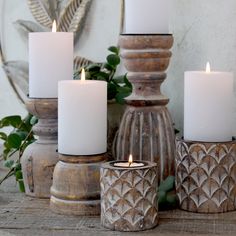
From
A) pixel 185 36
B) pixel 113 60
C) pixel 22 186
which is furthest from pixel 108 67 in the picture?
pixel 22 186

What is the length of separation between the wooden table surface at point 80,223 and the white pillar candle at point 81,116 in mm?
86

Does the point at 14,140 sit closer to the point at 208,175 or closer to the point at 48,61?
the point at 48,61

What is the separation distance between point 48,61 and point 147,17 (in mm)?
147

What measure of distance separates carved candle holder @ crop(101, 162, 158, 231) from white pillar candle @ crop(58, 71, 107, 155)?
2.8 inches

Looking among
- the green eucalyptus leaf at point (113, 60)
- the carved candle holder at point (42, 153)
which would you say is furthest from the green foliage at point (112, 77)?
the carved candle holder at point (42, 153)

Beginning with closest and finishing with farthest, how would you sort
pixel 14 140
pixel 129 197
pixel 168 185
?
pixel 129 197 → pixel 168 185 → pixel 14 140

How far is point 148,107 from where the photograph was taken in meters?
0.86

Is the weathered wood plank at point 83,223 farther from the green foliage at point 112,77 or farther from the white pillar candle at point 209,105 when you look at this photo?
the green foliage at point 112,77

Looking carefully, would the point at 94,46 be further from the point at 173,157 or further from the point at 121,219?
the point at 121,219

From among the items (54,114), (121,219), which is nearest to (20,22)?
(54,114)

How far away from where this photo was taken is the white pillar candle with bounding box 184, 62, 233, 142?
0.79 meters

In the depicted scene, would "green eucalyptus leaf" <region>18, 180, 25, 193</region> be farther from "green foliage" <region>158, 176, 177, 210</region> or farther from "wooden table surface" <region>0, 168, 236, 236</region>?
"green foliage" <region>158, 176, 177, 210</region>

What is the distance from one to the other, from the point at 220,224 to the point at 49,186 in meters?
0.25

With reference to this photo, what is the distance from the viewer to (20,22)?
1174 mm
